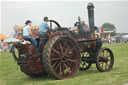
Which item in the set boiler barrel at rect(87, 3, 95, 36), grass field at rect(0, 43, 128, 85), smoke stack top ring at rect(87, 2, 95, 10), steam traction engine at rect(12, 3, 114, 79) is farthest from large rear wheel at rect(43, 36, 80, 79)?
smoke stack top ring at rect(87, 2, 95, 10)

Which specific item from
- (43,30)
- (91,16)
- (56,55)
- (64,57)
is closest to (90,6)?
(91,16)

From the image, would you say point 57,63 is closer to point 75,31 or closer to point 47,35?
point 47,35

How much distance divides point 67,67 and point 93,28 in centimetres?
246

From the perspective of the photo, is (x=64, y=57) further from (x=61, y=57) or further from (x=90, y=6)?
(x=90, y=6)

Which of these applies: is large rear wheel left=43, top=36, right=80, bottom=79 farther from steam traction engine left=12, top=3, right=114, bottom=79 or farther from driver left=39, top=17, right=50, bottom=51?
driver left=39, top=17, right=50, bottom=51

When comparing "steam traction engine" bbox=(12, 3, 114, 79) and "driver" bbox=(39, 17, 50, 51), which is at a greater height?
"driver" bbox=(39, 17, 50, 51)

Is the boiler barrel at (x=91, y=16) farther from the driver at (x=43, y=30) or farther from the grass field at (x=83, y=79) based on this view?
the driver at (x=43, y=30)

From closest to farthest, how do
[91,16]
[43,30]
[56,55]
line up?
[56,55] < [43,30] < [91,16]

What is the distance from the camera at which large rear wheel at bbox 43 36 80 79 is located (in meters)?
6.46

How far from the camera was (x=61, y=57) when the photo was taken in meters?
6.83

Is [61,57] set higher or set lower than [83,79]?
higher

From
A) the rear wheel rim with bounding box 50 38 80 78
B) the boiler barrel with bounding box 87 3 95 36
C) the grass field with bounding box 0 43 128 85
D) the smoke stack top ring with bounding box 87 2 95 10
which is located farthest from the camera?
the smoke stack top ring with bounding box 87 2 95 10

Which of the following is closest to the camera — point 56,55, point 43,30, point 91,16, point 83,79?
point 83,79

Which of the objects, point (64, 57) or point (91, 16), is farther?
point (91, 16)
